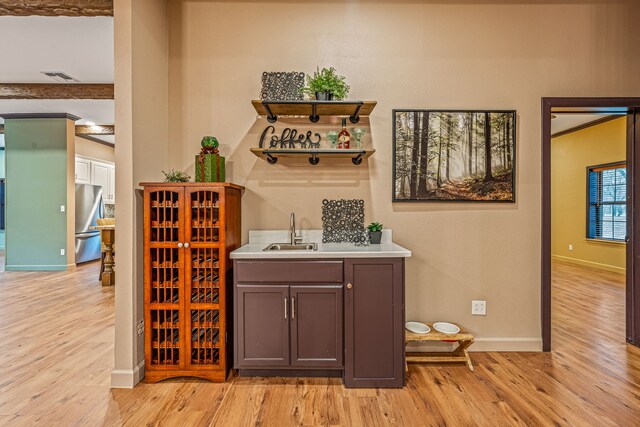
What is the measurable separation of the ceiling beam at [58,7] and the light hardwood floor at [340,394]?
2.89 meters

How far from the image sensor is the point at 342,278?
7.20ft

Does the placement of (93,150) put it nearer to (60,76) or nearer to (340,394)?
(60,76)

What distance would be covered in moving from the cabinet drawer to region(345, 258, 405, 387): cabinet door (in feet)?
0.33

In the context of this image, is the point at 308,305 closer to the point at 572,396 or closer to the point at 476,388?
the point at 476,388

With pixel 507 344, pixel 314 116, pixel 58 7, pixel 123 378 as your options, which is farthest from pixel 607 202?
pixel 58 7

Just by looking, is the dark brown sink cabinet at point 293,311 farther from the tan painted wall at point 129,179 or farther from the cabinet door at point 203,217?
the tan painted wall at point 129,179

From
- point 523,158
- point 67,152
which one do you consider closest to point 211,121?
point 523,158

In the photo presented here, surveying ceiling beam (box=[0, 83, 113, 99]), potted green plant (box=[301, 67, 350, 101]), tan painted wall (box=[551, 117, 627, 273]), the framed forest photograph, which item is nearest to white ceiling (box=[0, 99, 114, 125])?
ceiling beam (box=[0, 83, 113, 99])

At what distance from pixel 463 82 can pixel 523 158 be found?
810 mm

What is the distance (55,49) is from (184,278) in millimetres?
3693

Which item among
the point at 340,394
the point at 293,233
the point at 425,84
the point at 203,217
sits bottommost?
the point at 340,394

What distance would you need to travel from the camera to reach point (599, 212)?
627cm

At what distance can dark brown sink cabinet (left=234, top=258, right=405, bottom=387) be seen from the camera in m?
2.17

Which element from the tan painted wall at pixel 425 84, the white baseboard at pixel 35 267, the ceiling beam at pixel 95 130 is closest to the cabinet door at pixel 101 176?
the ceiling beam at pixel 95 130
